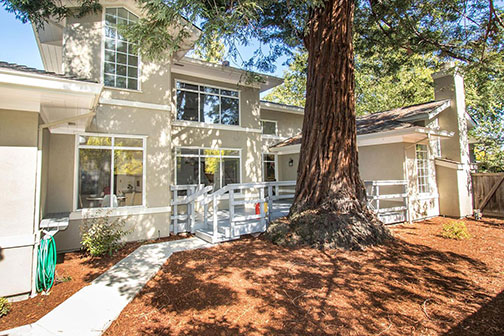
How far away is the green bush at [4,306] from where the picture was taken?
3.56 metres

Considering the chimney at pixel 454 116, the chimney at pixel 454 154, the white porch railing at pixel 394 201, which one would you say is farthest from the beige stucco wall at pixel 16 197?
the chimney at pixel 454 116

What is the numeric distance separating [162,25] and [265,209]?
5268mm

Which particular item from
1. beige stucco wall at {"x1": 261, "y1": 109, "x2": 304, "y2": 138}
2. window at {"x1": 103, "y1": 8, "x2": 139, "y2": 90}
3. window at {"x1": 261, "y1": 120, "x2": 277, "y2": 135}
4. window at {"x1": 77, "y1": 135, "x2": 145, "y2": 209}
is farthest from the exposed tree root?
beige stucco wall at {"x1": 261, "y1": 109, "x2": 304, "y2": 138}

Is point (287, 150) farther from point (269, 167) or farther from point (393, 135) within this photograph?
point (393, 135)

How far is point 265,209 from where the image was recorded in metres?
7.18

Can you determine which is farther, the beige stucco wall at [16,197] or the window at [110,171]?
the window at [110,171]

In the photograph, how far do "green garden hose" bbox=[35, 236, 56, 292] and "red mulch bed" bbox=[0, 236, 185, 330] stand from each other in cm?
15

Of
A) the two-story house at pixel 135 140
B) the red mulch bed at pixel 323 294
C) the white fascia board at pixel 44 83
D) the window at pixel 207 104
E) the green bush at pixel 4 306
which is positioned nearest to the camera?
the red mulch bed at pixel 323 294

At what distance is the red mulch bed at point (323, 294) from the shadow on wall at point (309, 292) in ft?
0.04

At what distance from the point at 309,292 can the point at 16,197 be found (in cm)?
468

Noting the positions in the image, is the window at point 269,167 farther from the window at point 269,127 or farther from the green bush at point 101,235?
the green bush at point 101,235

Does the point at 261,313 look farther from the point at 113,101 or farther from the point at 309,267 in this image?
the point at 113,101

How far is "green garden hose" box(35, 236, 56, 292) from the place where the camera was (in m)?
4.21

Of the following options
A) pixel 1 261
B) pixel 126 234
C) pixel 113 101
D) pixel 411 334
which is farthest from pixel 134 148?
pixel 411 334
